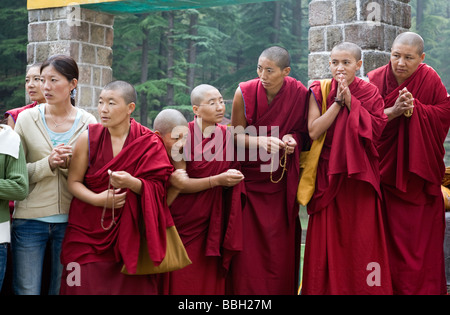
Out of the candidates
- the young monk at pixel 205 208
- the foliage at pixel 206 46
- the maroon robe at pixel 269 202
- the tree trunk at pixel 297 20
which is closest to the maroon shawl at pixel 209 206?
the young monk at pixel 205 208

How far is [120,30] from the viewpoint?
1638 cm

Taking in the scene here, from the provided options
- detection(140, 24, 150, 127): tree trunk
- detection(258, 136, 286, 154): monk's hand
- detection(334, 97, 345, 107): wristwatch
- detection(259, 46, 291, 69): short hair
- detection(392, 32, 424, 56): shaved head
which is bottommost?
detection(258, 136, 286, 154): monk's hand

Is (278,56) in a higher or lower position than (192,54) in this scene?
lower

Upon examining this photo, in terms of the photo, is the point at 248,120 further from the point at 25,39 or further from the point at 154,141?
the point at 25,39

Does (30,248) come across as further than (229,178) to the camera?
No

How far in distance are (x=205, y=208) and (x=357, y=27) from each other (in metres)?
2.42

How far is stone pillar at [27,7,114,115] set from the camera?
6.73 meters

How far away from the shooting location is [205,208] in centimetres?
341

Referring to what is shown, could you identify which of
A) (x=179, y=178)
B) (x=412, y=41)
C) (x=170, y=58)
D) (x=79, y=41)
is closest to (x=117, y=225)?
(x=179, y=178)

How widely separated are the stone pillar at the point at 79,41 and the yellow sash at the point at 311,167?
3995 mm

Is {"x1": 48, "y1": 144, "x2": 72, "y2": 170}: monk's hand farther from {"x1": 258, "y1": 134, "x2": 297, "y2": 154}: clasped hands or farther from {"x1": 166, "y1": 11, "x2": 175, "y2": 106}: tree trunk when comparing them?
{"x1": 166, "y1": 11, "x2": 175, "y2": 106}: tree trunk

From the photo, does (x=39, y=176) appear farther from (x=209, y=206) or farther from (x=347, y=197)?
(x=347, y=197)

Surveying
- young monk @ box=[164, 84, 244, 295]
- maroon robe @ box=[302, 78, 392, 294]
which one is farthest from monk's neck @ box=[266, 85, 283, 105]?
young monk @ box=[164, 84, 244, 295]

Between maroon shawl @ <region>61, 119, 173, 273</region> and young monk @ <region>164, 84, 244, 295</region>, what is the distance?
284mm
